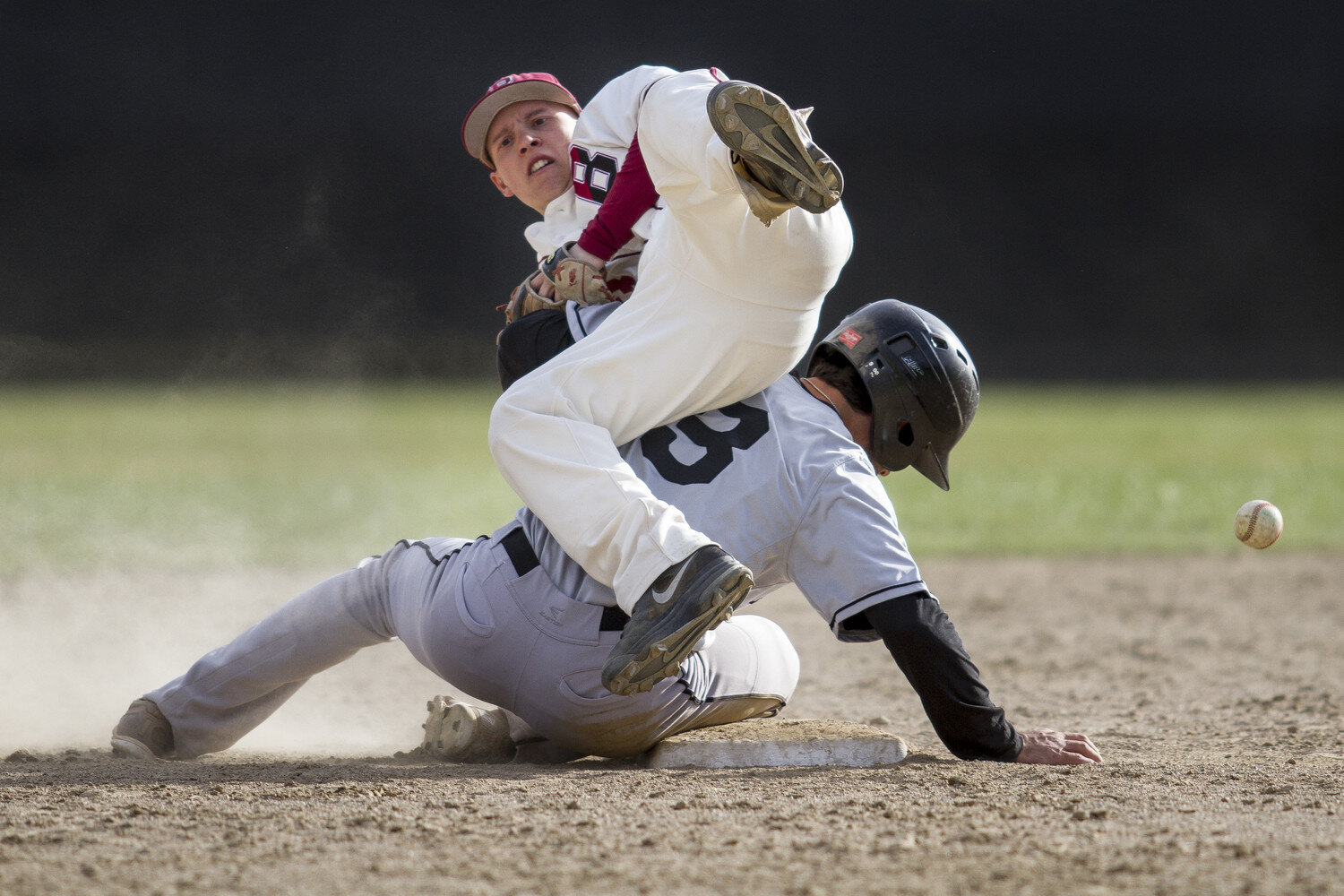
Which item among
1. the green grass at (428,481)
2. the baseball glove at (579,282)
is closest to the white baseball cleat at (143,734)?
the baseball glove at (579,282)

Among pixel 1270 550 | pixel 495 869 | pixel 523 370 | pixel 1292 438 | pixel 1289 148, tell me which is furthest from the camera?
pixel 1289 148

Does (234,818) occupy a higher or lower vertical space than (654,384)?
lower

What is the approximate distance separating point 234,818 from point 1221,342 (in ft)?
66.6

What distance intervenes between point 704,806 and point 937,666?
47 centimetres

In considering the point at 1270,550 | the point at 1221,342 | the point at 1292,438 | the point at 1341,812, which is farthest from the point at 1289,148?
the point at 1341,812

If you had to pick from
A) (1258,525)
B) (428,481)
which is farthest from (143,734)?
(428,481)

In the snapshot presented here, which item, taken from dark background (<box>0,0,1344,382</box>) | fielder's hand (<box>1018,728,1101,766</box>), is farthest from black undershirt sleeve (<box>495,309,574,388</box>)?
dark background (<box>0,0,1344,382</box>)

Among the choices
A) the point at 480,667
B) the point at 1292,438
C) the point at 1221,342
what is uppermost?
the point at 1221,342

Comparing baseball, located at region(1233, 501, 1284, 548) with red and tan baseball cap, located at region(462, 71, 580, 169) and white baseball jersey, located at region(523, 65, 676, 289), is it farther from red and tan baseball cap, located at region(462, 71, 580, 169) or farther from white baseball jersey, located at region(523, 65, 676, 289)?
red and tan baseball cap, located at region(462, 71, 580, 169)

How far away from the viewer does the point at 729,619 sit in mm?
2492

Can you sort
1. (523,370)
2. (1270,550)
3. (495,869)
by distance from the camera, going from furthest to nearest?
1. (1270,550)
2. (523,370)
3. (495,869)

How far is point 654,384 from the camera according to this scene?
2359mm

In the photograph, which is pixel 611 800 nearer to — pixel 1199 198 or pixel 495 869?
pixel 495 869

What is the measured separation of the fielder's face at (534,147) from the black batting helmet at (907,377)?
0.88 metres
